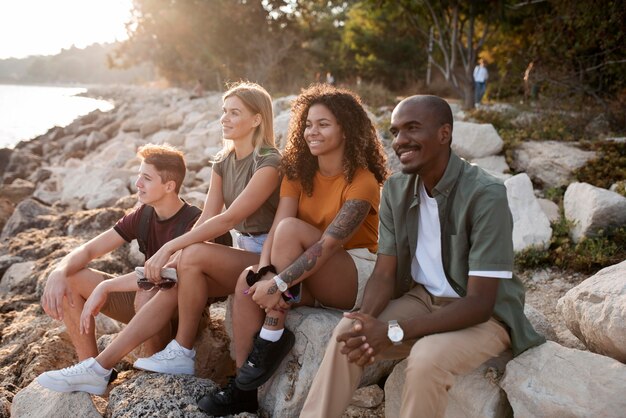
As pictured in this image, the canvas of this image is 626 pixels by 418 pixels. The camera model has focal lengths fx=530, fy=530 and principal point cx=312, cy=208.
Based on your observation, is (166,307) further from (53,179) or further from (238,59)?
(238,59)

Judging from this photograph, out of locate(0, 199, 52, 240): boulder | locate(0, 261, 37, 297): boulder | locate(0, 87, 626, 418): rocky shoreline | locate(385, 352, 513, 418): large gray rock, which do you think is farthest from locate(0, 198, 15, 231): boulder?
locate(385, 352, 513, 418): large gray rock

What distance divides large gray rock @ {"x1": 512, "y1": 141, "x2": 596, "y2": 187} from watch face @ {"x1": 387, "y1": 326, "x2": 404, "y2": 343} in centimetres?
475

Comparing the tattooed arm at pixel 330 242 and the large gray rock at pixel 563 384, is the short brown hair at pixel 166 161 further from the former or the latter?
the large gray rock at pixel 563 384

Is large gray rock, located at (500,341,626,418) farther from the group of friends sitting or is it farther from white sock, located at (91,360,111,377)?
white sock, located at (91,360,111,377)

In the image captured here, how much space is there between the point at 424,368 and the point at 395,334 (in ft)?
0.67

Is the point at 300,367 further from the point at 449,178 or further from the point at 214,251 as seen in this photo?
the point at 449,178

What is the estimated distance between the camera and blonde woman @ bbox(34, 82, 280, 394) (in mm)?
2982

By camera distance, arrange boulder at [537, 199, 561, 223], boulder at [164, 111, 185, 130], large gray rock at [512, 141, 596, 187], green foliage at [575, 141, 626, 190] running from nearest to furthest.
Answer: boulder at [537, 199, 561, 223]
green foliage at [575, 141, 626, 190]
large gray rock at [512, 141, 596, 187]
boulder at [164, 111, 185, 130]

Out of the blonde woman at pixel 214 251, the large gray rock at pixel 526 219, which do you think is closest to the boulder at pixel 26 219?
the blonde woman at pixel 214 251

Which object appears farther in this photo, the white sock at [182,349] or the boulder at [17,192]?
the boulder at [17,192]

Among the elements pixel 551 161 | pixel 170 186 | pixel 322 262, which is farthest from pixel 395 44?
pixel 322 262

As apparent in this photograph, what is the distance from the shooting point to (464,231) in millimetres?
2439

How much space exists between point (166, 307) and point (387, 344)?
4.45 ft

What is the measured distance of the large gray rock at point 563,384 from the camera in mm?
2221
